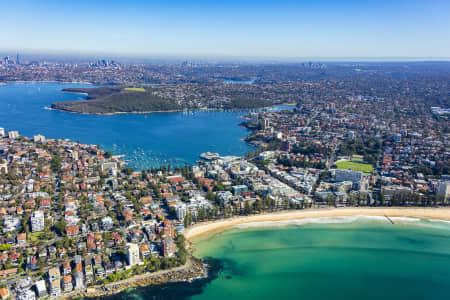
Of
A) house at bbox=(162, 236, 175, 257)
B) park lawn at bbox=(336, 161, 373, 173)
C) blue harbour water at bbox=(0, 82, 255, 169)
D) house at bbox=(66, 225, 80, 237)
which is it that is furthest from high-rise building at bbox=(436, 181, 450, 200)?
house at bbox=(66, 225, 80, 237)

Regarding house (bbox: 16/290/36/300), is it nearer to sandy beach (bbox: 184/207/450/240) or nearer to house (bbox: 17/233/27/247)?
house (bbox: 17/233/27/247)

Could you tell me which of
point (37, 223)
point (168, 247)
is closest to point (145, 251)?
point (168, 247)

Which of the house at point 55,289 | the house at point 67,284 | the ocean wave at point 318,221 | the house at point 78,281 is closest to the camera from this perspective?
the house at point 55,289

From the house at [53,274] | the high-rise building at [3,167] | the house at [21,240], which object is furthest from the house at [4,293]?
the high-rise building at [3,167]

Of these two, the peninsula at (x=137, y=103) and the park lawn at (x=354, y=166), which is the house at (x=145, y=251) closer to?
the park lawn at (x=354, y=166)

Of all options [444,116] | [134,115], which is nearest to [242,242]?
[134,115]

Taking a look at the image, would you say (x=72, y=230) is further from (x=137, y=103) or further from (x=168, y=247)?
(x=137, y=103)
